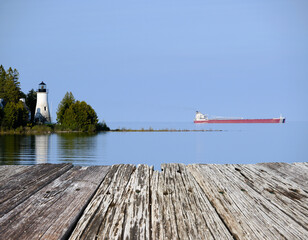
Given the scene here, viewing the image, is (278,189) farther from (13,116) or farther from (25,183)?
(13,116)

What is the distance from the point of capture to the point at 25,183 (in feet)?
6.08

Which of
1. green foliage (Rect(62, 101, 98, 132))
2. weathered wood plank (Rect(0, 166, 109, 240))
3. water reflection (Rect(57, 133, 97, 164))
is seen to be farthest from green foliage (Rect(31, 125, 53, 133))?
weathered wood plank (Rect(0, 166, 109, 240))

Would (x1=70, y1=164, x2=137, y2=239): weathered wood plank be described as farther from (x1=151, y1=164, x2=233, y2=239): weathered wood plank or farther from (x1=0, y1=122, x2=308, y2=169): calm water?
(x1=0, y1=122, x2=308, y2=169): calm water

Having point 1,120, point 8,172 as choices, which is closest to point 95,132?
point 1,120

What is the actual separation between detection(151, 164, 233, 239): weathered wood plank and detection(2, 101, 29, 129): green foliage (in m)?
37.9

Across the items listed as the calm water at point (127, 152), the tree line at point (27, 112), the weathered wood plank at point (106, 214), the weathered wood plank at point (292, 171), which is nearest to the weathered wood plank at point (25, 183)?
the weathered wood plank at point (106, 214)

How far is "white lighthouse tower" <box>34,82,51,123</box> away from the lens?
142ft

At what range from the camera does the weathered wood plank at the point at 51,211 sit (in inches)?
45.3

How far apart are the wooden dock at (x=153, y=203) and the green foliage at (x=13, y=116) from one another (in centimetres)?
3706

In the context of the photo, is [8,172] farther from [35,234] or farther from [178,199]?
[178,199]

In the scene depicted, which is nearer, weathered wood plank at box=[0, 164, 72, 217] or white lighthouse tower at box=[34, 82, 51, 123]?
weathered wood plank at box=[0, 164, 72, 217]

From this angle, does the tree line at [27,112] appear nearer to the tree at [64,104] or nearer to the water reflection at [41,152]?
the tree at [64,104]

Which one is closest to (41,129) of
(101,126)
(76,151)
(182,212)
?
(101,126)

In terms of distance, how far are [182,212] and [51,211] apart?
0.70 metres
